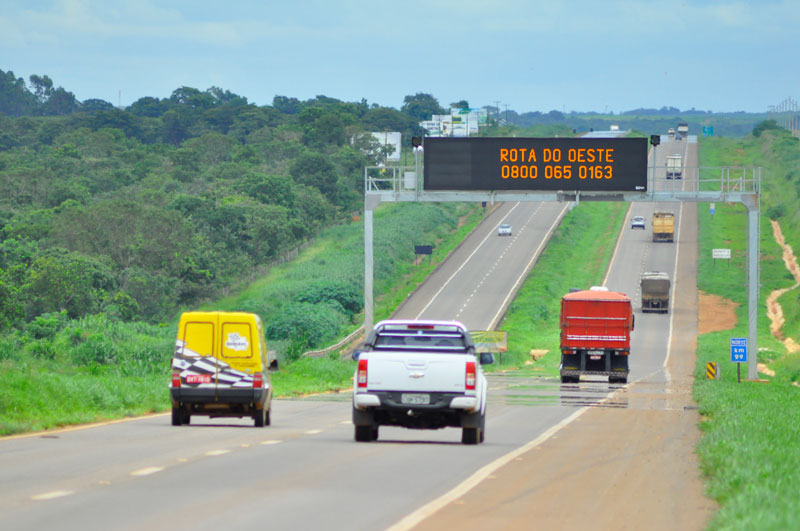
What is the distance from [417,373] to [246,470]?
172 inches

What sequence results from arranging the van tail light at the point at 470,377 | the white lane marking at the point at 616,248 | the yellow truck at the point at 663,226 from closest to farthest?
the van tail light at the point at 470,377
the white lane marking at the point at 616,248
the yellow truck at the point at 663,226

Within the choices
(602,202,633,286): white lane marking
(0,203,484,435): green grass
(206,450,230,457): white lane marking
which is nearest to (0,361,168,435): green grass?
(0,203,484,435): green grass

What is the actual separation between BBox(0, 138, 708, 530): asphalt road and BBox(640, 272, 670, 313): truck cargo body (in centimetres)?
5568

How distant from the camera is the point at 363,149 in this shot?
151 meters

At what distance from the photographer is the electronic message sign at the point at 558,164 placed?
45.3m

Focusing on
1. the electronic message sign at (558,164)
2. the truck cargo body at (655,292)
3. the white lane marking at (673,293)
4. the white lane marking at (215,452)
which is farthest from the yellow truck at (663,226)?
the white lane marking at (215,452)

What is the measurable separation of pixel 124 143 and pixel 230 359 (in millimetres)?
145741

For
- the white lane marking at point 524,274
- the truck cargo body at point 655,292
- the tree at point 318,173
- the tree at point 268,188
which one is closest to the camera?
the white lane marking at point 524,274

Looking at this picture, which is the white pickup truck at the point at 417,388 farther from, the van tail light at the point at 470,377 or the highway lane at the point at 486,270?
the highway lane at the point at 486,270

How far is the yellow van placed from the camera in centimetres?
2150

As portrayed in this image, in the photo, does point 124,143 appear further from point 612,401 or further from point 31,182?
point 612,401

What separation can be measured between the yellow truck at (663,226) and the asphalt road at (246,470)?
84.5 meters

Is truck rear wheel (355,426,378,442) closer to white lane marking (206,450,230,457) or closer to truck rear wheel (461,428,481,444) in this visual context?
truck rear wheel (461,428,481,444)

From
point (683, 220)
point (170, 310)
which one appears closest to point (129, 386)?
point (170, 310)
